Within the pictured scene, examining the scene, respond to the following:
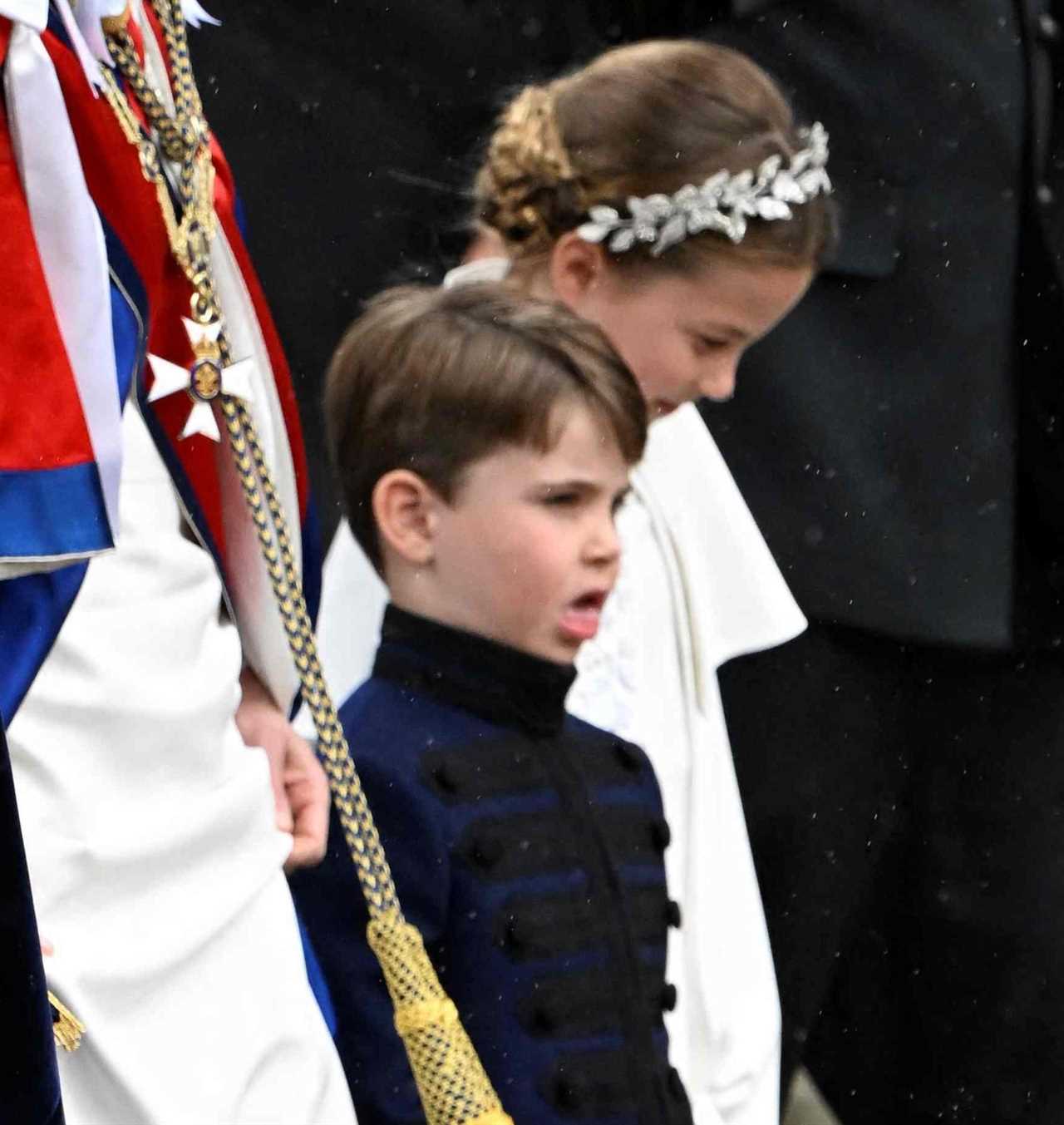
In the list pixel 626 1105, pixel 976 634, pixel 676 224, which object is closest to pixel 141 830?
pixel 626 1105

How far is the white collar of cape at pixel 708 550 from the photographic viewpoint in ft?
7.11

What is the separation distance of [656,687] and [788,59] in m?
0.68

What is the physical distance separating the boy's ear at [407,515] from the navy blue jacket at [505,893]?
5cm

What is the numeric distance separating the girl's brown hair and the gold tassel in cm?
110

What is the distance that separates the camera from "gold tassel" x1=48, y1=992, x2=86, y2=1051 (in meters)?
1.29

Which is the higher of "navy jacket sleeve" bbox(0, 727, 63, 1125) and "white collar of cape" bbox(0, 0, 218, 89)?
"white collar of cape" bbox(0, 0, 218, 89)

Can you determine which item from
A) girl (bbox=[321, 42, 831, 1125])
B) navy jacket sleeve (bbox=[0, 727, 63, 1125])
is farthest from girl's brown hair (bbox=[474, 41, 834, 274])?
navy jacket sleeve (bbox=[0, 727, 63, 1125])

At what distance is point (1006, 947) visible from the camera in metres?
2.50

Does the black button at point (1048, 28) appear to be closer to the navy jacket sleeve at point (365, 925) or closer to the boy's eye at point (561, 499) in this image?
the boy's eye at point (561, 499)

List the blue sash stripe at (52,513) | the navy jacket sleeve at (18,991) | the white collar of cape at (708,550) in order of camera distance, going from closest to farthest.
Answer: the navy jacket sleeve at (18,991)
the blue sash stripe at (52,513)
the white collar of cape at (708,550)

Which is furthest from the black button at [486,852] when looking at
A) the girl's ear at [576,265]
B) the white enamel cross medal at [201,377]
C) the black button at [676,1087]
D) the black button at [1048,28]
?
the black button at [1048,28]

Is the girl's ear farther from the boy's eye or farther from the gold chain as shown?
the gold chain

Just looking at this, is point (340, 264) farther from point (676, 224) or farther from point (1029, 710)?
point (1029, 710)

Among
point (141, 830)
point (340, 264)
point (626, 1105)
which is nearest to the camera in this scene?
point (141, 830)
